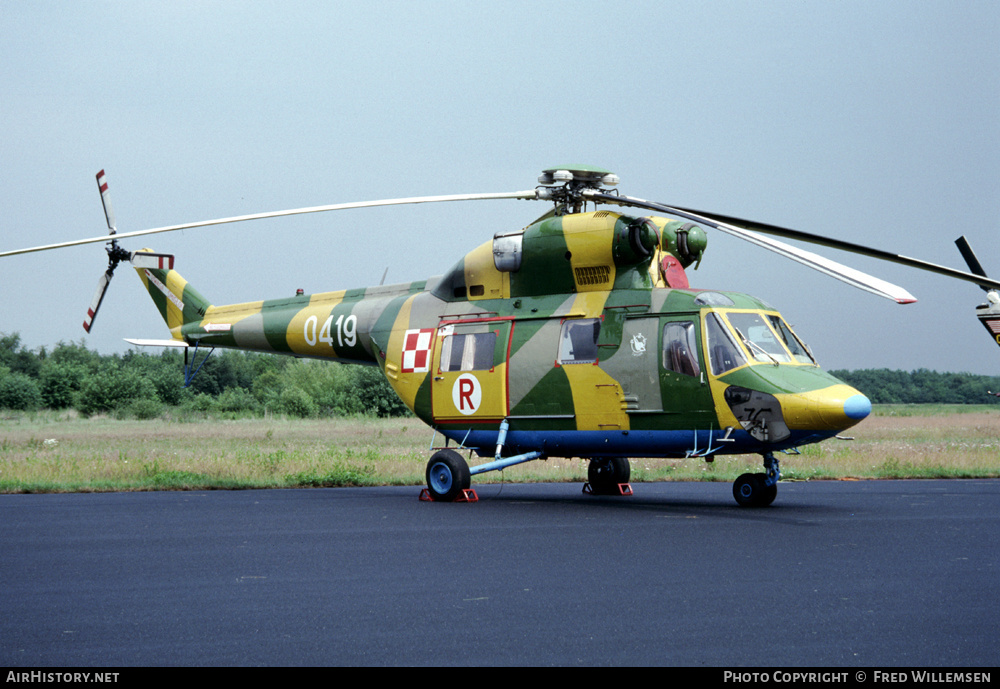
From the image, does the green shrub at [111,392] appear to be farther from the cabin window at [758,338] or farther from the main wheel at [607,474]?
the cabin window at [758,338]

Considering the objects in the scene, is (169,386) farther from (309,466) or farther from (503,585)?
(503,585)

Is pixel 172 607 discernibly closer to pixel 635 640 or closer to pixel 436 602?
pixel 436 602

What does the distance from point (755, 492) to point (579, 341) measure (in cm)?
332

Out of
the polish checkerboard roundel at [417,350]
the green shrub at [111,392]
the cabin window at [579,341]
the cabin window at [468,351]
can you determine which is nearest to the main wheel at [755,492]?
the cabin window at [579,341]

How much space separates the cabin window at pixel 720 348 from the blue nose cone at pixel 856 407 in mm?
1520

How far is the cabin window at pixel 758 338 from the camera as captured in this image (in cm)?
1391

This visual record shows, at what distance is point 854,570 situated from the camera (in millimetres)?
8922

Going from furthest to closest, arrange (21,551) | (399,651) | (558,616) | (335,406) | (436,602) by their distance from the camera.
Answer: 1. (335,406)
2. (21,551)
3. (436,602)
4. (558,616)
5. (399,651)

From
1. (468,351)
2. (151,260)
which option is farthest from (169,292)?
(468,351)

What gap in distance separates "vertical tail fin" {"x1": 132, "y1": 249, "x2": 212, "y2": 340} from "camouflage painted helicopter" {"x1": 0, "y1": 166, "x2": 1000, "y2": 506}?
14.7ft

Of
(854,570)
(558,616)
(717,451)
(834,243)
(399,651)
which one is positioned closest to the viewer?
(399,651)

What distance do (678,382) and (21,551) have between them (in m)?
8.43

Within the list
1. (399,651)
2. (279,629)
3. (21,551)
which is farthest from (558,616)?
(21,551)

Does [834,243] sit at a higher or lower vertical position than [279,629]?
higher
